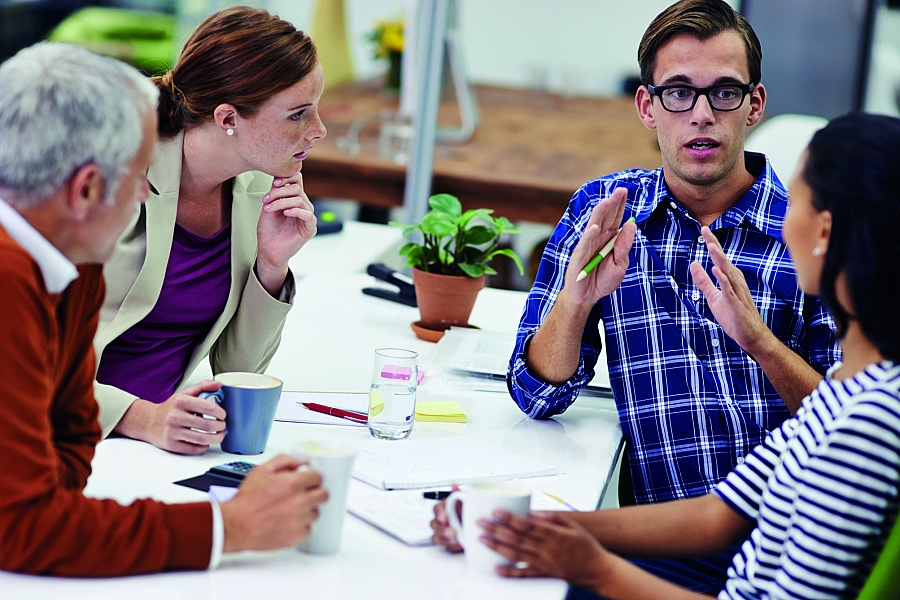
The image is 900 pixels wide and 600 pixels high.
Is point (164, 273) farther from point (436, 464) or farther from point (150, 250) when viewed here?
point (436, 464)

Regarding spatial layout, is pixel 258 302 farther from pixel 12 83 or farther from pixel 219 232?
pixel 12 83

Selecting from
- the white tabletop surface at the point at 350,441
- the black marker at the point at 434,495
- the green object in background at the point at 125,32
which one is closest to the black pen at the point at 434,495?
the black marker at the point at 434,495

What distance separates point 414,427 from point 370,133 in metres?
2.95

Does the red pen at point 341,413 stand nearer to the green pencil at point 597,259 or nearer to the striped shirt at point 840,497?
the green pencil at point 597,259

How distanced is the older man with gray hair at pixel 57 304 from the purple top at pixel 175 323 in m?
0.60

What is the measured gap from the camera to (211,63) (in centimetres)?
160

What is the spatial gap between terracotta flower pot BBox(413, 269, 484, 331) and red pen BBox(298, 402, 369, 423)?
0.50 m

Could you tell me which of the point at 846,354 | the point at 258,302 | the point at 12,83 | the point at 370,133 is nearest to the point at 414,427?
the point at 258,302

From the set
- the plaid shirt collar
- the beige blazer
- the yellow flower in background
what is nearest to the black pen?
the beige blazer

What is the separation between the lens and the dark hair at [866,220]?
97 centimetres

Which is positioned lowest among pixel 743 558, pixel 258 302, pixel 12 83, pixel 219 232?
pixel 743 558

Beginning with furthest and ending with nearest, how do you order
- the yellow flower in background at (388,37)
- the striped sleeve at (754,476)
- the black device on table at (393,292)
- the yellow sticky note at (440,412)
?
the yellow flower in background at (388,37) → the black device on table at (393,292) → the yellow sticky note at (440,412) → the striped sleeve at (754,476)

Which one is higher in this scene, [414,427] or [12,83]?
[12,83]

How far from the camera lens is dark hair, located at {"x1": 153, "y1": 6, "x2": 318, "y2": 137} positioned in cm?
159
